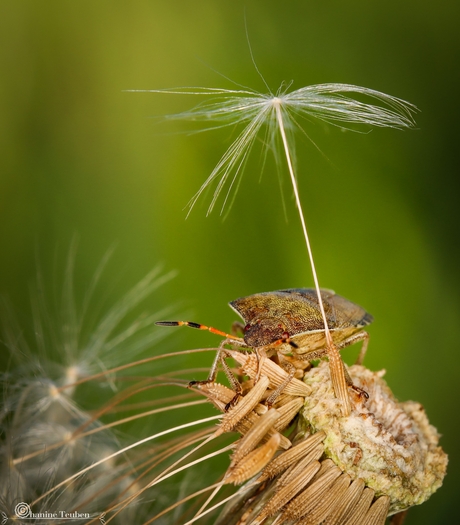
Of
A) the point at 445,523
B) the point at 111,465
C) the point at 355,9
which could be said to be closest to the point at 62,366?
the point at 111,465

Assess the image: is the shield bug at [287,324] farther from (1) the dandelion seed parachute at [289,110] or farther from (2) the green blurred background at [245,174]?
(2) the green blurred background at [245,174]

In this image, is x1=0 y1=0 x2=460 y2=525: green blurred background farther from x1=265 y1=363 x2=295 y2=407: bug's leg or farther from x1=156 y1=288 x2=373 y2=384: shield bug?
x1=265 y1=363 x2=295 y2=407: bug's leg

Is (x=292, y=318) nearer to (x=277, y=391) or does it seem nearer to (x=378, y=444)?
(x=277, y=391)

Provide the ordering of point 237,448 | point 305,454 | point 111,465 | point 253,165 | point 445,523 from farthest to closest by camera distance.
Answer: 1. point 253,165
2. point 445,523
3. point 111,465
4. point 305,454
5. point 237,448

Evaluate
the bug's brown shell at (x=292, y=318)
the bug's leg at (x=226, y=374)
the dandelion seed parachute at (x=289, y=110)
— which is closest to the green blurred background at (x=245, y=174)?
the bug's brown shell at (x=292, y=318)

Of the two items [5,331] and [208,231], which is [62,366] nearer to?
[5,331]

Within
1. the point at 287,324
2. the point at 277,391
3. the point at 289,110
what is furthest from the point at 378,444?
the point at 289,110
